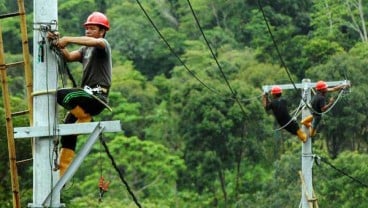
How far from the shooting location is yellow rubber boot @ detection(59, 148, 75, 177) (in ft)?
20.5

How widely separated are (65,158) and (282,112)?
8473mm

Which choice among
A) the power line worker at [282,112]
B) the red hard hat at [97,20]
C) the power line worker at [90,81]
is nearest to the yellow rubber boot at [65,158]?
the power line worker at [90,81]

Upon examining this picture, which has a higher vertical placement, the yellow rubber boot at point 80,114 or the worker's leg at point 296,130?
the yellow rubber boot at point 80,114

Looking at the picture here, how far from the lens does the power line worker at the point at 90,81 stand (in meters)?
6.34

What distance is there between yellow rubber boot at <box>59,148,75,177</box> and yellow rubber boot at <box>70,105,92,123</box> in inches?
8.3

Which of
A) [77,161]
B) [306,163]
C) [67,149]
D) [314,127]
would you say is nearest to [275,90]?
[314,127]

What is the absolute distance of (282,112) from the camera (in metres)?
14.5

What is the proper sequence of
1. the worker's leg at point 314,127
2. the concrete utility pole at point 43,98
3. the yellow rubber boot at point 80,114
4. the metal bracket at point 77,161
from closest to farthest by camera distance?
the metal bracket at point 77,161 → the concrete utility pole at point 43,98 → the yellow rubber boot at point 80,114 → the worker's leg at point 314,127

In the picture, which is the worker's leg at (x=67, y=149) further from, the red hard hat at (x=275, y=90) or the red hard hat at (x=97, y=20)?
the red hard hat at (x=275, y=90)

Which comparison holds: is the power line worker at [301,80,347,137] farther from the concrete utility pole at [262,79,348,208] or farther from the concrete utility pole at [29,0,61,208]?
the concrete utility pole at [29,0,61,208]

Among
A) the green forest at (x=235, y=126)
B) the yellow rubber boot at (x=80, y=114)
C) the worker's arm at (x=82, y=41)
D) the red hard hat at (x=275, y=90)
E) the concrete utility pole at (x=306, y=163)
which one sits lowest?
the green forest at (x=235, y=126)

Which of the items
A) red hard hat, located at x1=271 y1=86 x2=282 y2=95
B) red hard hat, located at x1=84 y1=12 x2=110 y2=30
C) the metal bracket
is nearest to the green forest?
red hard hat, located at x1=271 y1=86 x2=282 y2=95

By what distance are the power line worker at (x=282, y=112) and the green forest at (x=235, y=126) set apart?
1045cm

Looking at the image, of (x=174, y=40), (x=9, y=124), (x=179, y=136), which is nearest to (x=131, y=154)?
(x=179, y=136)
